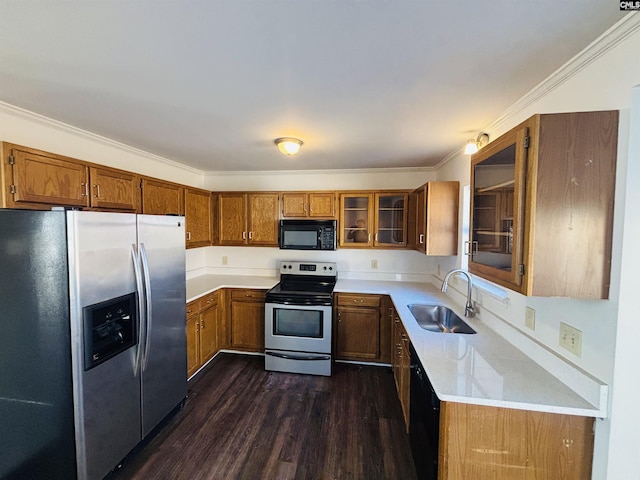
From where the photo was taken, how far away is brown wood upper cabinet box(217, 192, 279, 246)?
3.68 m

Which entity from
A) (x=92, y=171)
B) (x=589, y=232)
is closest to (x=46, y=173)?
(x=92, y=171)

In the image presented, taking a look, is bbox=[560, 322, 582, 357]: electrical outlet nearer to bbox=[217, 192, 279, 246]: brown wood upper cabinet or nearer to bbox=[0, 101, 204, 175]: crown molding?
bbox=[217, 192, 279, 246]: brown wood upper cabinet

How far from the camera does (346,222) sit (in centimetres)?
359

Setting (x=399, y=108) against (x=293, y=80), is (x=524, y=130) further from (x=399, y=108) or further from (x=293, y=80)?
(x=293, y=80)

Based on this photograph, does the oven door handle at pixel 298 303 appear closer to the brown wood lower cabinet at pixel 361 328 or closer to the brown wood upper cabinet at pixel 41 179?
the brown wood lower cabinet at pixel 361 328

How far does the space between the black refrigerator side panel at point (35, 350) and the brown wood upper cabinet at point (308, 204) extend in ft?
7.77

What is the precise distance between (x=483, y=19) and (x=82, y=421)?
8.81 feet

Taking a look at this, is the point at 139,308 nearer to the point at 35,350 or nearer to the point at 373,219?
the point at 35,350

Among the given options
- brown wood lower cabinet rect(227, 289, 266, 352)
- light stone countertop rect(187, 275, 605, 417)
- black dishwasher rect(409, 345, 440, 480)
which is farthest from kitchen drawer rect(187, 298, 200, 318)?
black dishwasher rect(409, 345, 440, 480)

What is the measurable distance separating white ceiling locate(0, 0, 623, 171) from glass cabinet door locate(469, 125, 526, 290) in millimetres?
388

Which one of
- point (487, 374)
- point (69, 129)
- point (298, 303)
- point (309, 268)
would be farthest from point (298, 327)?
point (69, 129)

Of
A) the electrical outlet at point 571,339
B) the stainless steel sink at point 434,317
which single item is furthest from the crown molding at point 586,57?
the stainless steel sink at point 434,317

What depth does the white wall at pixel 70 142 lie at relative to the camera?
6.17 feet

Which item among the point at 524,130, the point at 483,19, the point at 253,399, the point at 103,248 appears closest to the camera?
the point at 483,19
